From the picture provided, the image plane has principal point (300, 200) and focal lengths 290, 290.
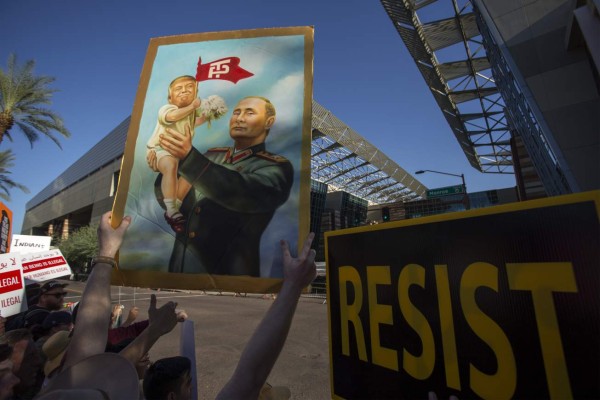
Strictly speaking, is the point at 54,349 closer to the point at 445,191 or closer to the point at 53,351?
the point at 53,351

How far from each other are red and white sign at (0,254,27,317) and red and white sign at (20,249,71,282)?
240cm

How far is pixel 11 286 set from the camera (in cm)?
537

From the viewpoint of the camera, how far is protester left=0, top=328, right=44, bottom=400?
6.39 feet

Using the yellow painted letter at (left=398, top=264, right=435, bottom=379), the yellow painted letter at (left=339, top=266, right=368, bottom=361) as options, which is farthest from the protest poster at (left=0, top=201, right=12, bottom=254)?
the yellow painted letter at (left=398, top=264, right=435, bottom=379)

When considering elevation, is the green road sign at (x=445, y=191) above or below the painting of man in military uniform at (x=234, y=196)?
above

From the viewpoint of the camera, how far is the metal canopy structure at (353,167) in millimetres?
30156

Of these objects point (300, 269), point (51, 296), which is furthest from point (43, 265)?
point (300, 269)

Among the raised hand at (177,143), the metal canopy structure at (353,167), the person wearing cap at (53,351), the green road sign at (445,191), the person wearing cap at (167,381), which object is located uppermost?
the metal canopy structure at (353,167)

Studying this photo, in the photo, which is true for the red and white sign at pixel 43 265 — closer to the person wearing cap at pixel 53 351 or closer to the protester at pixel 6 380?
the person wearing cap at pixel 53 351

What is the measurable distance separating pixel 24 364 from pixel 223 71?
2.45 m

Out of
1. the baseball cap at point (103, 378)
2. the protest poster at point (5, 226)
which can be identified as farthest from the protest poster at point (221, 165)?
the protest poster at point (5, 226)

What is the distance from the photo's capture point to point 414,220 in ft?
3.93

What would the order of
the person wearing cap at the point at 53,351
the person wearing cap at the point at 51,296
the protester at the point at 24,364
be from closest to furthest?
1. the protester at the point at 24,364
2. the person wearing cap at the point at 53,351
3. the person wearing cap at the point at 51,296

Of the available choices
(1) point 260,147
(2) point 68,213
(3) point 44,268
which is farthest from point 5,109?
(2) point 68,213
